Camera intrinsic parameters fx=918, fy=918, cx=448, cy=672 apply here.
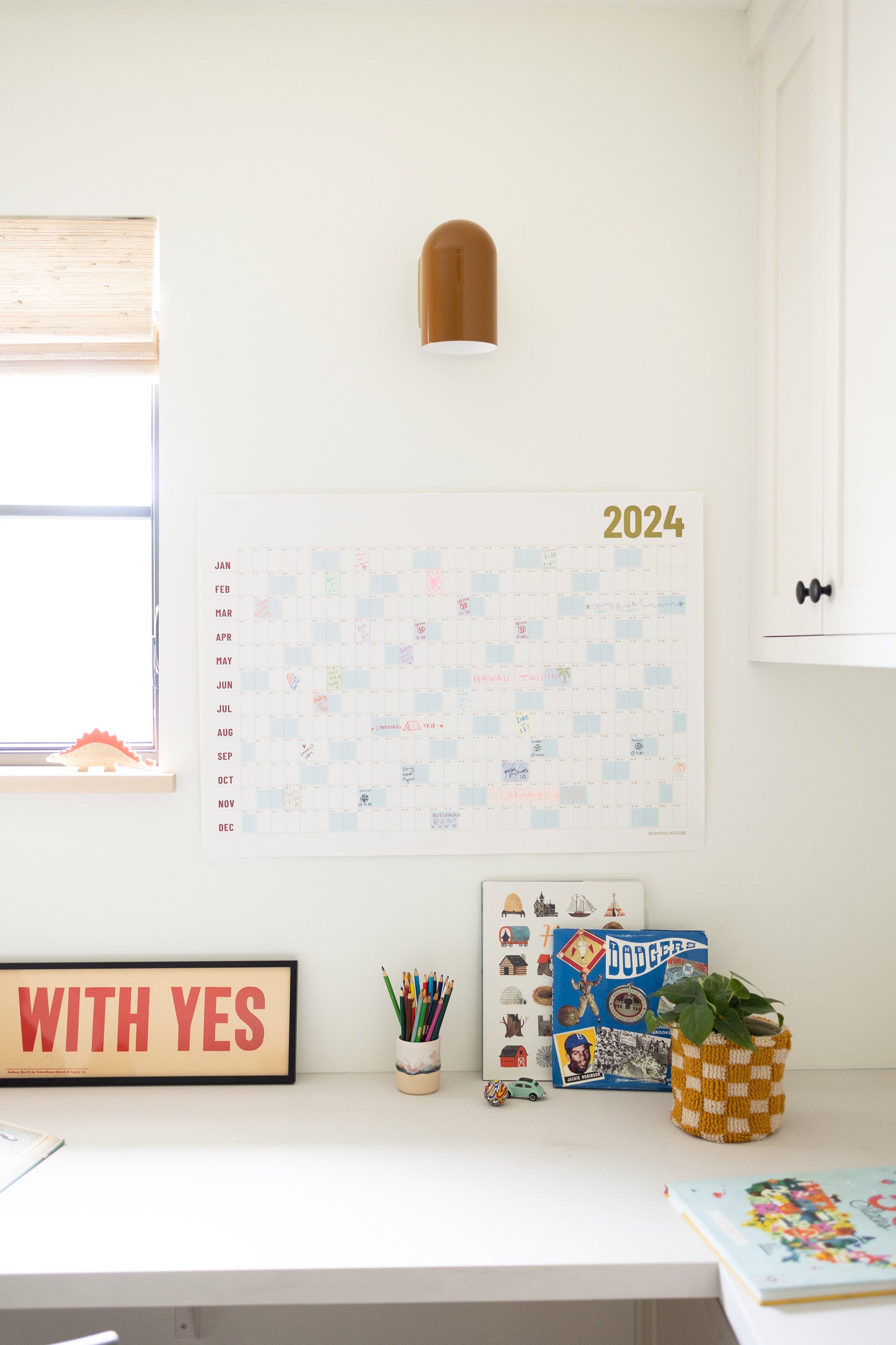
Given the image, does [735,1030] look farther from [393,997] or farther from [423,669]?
[423,669]

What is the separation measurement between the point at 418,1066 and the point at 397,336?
1.26 metres

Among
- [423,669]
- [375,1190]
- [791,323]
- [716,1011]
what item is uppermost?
[791,323]

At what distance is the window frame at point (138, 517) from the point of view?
1695mm

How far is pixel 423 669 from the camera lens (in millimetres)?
1642

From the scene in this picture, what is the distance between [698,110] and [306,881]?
1.54 m

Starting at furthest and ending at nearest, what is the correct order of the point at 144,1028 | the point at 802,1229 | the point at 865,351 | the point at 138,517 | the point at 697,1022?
the point at 138,517
the point at 144,1028
the point at 697,1022
the point at 865,351
the point at 802,1229

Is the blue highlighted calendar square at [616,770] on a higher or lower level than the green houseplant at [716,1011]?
higher

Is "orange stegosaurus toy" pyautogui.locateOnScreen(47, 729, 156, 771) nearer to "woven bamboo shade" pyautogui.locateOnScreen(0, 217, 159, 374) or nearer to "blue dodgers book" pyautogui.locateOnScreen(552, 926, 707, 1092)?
"woven bamboo shade" pyautogui.locateOnScreen(0, 217, 159, 374)

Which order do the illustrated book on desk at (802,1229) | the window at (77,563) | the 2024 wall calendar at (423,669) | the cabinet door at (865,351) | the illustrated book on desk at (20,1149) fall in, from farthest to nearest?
the window at (77,563)
the 2024 wall calendar at (423,669)
the illustrated book on desk at (20,1149)
the cabinet door at (865,351)
the illustrated book on desk at (802,1229)

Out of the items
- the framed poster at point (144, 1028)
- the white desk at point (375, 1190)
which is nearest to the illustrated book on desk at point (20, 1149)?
the white desk at point (375, 1190)

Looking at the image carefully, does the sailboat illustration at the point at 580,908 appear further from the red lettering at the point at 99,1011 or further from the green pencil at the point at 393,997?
the red lettering at the point at 99,1011

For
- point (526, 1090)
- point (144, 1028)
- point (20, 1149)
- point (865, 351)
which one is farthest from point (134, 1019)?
point (865, 351)

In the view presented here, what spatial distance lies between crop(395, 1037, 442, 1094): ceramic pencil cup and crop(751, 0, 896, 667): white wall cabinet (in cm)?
89

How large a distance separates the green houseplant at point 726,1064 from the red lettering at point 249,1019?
27.6 inches
